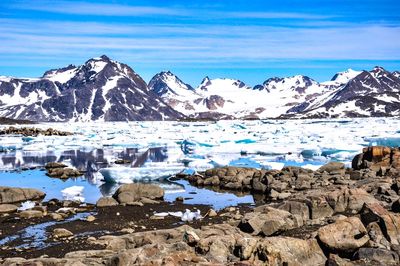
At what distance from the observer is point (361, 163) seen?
70.5 feet

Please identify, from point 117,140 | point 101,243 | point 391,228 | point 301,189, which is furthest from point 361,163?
point 117,140

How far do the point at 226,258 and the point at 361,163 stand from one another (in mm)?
15245

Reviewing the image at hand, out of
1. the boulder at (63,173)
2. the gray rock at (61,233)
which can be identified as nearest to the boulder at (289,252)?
the gray rock at (61,233)

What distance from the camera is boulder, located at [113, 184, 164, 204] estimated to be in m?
15.4

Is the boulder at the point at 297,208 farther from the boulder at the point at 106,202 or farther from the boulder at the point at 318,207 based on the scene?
the boulder at the point at 106,202

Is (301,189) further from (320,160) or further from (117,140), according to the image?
(117,140)

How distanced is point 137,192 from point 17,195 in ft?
12.7

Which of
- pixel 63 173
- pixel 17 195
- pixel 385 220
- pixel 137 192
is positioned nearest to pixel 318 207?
pixel 385 220

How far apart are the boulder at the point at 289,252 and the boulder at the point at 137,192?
26.0 feet

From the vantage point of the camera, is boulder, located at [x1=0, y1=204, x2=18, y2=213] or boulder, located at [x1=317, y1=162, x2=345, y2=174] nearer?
boulder, located at [x1=0, y1=204, x2=18, y2=213]

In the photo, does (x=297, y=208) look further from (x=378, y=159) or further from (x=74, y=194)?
(x=378, y=159)

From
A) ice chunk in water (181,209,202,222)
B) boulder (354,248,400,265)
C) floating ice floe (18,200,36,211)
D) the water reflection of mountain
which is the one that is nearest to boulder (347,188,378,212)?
ice chunk in water (181,209,202,222)

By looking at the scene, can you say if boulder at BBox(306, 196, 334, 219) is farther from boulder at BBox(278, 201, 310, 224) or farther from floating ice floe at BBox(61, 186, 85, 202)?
floating ice floe at BBox(61, 186, 85, 202)

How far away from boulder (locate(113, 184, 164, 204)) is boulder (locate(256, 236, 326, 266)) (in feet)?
26.0
